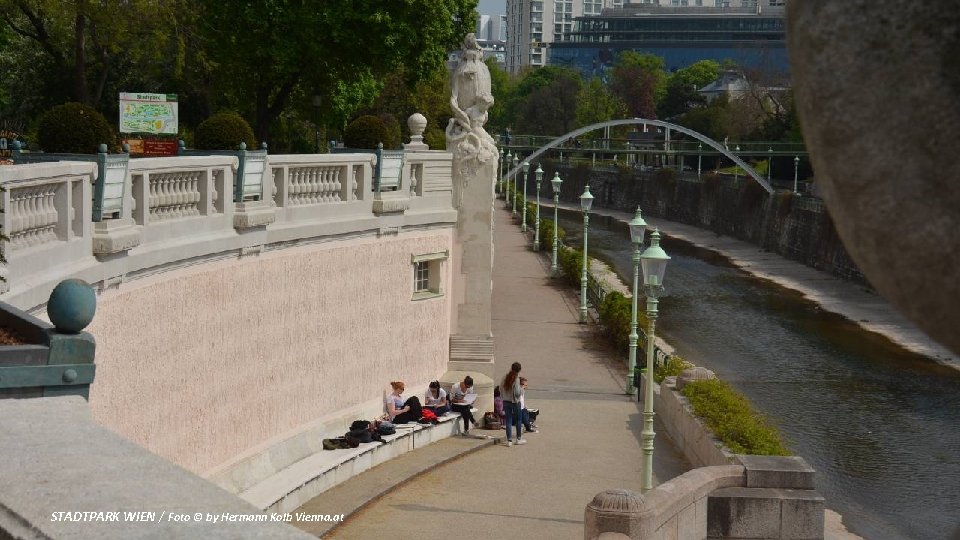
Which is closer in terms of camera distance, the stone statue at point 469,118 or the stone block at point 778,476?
the stone block at point 778,476

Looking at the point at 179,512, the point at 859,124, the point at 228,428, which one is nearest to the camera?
the point at 859,124

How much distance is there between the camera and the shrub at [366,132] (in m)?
22.4

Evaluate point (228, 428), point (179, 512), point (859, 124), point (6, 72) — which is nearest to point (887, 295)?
point (859, 124)

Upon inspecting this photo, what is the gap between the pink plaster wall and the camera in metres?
13.2

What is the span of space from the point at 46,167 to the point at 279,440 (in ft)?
22.1

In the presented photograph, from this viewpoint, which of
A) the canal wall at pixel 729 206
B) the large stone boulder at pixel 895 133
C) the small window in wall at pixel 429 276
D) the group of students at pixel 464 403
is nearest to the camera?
the large stone boulder at pixel 895 133

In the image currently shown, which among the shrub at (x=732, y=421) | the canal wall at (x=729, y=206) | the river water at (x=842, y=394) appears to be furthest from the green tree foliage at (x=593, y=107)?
the shrub at (x=732, y=421)

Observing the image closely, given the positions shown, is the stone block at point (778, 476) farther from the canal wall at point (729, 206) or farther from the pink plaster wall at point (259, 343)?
the canal wall at point (729, 206)

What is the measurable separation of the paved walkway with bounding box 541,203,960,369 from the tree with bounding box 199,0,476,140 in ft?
47.7

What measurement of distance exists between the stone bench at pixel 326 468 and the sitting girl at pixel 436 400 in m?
0.25

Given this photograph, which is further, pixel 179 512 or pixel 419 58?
pixel 419 58

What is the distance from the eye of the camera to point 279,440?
57.0ft

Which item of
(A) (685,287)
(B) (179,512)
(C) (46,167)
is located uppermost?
(C) (46,167)

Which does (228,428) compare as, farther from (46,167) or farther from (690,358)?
(690,358)
